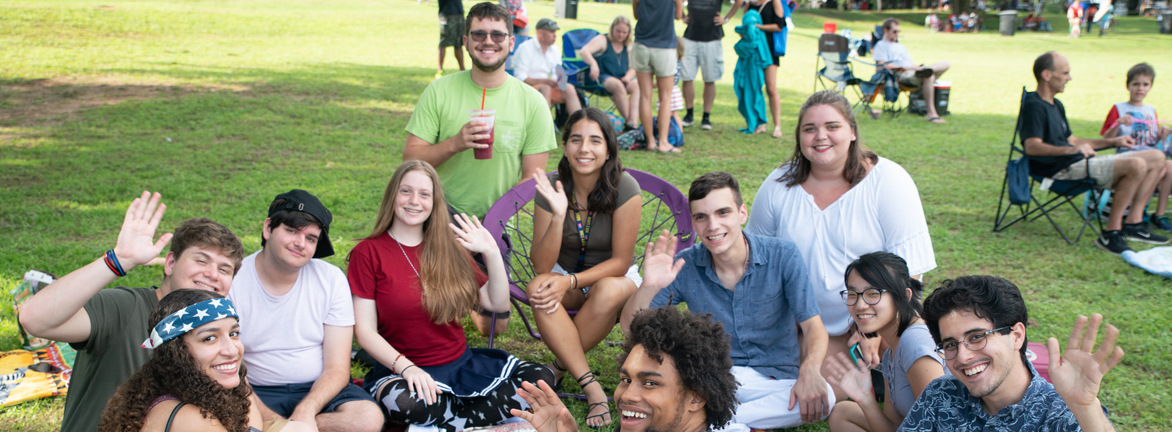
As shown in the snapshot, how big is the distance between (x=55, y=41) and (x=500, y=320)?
46.6 ft

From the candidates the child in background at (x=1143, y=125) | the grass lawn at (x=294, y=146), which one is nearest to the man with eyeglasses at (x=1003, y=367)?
the grass lawn at (x=294, y=146)

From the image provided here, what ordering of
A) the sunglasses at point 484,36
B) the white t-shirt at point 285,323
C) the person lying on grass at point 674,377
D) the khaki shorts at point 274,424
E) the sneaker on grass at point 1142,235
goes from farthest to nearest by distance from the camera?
the sneaker on grass at point 1142,235 < the sunglasses at point 484,36 < the white t-shirt at point 285,323 < the khaki shorts at point 274,424 < the person lying on grass at point 674,377

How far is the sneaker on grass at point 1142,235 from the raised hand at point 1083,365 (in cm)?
482

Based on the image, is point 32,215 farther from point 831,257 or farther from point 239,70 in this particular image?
point 239,70

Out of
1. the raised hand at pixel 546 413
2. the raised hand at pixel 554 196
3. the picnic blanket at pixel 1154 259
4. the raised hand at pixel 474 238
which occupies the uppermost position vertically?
the raised hand at pixel 554 196

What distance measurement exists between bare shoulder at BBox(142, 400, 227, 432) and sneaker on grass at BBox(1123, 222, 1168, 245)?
22.5ft

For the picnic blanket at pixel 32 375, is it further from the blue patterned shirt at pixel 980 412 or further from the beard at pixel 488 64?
the blue patterned shirt at pixel 980 412

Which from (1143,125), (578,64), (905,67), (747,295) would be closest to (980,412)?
(747,295)

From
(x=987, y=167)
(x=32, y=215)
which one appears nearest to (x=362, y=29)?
(x=32, y=215)

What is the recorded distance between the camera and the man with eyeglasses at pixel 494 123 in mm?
4230

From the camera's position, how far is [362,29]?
20.6 m

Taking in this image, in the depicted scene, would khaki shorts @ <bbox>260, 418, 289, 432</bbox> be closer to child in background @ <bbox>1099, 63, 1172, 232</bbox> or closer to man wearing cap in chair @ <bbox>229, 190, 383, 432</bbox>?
man wearing cap in chair @ <bbox>229, 190, 383, 432</bbox>

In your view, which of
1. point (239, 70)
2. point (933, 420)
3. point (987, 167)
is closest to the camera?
point (933, 420)

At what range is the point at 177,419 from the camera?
2.19 m
